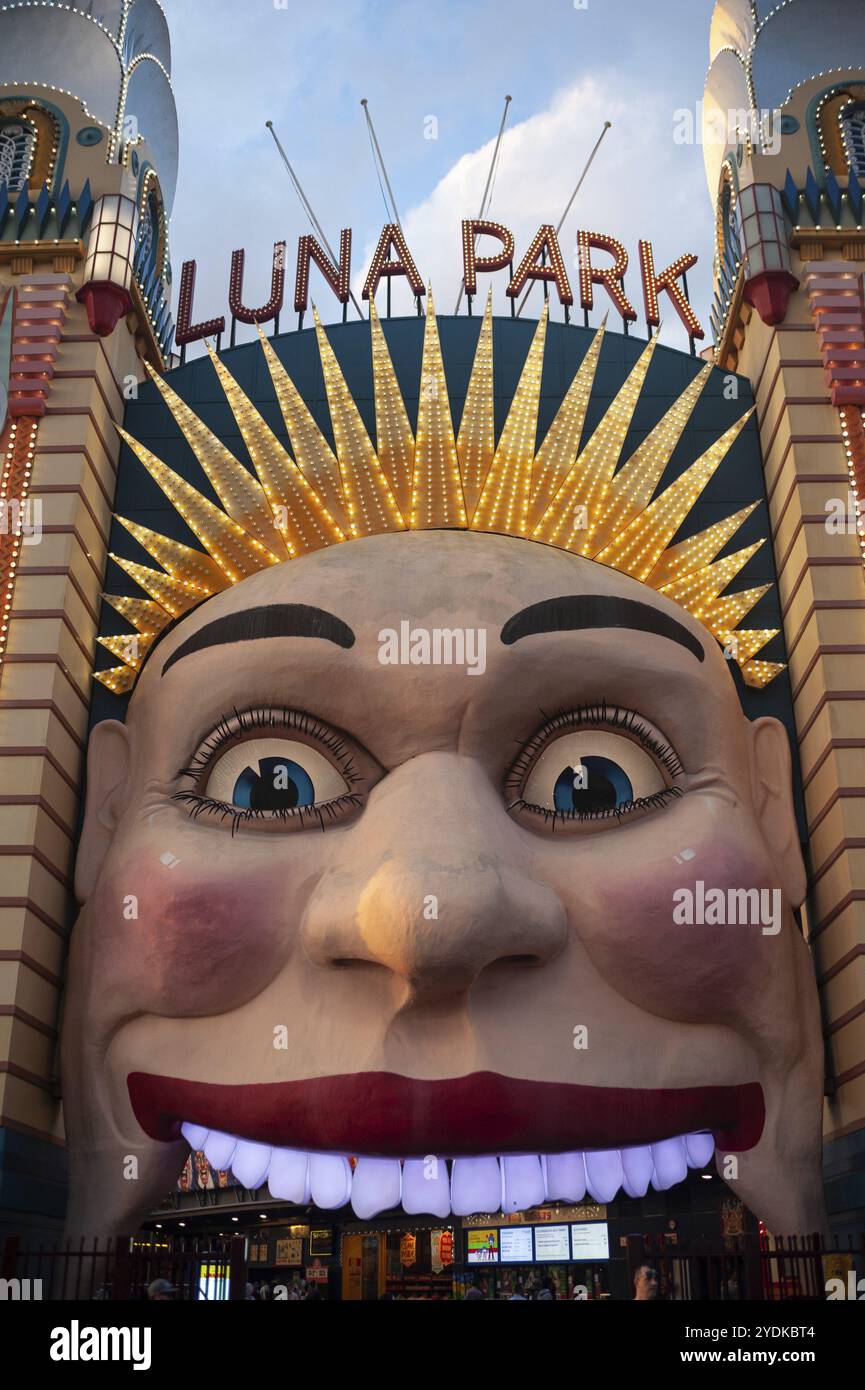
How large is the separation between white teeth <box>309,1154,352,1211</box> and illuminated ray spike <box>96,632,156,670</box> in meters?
3.56

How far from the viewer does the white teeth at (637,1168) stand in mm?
6488

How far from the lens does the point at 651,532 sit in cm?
799

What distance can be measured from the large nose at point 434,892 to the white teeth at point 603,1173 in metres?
1.15

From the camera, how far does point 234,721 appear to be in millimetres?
7016

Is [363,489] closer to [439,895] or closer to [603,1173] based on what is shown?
[439,895]

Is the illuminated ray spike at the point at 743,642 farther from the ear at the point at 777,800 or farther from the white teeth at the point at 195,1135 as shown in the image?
the white teeth at the point at 195,1135

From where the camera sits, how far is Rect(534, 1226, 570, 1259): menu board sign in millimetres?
15797

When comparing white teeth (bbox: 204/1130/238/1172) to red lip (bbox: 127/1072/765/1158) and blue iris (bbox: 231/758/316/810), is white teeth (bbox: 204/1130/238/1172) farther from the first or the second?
blue iris (bbox: 231/758/316/810)

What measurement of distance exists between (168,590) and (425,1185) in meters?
4.21

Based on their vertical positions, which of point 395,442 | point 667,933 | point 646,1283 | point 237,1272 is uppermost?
point 395,442

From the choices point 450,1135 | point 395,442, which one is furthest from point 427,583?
point 450,1135

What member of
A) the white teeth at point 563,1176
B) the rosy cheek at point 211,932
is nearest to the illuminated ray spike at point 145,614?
the rosy cheek at point 211,932
